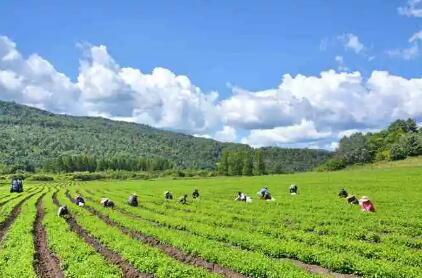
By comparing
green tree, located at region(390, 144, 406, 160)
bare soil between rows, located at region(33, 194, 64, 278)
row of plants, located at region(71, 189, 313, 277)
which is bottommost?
bare soil between rows, located at region(33, 194, 64, 278)

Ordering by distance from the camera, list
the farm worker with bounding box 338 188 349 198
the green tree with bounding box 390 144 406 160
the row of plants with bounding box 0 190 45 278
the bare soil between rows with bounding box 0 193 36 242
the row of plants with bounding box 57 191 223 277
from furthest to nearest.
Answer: the green tree with bounding box 390 144 406 160
the farm worker with bounding box 338 188 349 198
the bare soil between rows with bounding box 0 193 36 242
the row of plants with bounding box 0 190 45 278
the row of plants with bounding box 57 191 223 277

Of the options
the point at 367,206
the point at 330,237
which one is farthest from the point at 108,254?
the point at 367,206

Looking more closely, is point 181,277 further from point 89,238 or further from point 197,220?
point 197,220

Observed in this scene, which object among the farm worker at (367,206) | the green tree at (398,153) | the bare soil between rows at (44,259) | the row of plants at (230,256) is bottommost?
the bare soil between rows at (44,259)

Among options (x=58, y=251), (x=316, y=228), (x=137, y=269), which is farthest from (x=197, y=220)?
(x=137, y=269)

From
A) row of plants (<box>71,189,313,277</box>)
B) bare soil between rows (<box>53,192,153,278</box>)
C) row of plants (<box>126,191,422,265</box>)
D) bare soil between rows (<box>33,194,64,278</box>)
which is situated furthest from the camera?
row of plants (<box>126,191,422,265</box>)

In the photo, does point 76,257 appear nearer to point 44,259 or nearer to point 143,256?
point 44,259

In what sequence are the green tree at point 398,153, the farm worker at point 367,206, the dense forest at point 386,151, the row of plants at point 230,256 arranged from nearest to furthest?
the row of plants at point 230,256 → the farm worker at point 367,206 → the dense forest at point 386,151 → the green tree at point 398,153

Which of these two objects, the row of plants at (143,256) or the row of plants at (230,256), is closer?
the row of plants at (230,256)

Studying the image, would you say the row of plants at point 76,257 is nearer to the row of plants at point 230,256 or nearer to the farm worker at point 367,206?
Result: the row of plants at point 230,256

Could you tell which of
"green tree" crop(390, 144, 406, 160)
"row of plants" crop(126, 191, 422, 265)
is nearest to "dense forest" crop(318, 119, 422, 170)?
"green tree" crop(390, 144, 406, 160)

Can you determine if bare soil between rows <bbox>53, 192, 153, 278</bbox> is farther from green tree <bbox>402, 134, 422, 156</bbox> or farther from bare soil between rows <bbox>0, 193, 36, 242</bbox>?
green tree <bbox>402, 134, 422, 156</bbox>

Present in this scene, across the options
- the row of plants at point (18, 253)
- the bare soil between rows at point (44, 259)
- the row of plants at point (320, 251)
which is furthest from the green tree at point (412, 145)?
the bare soil between rows at point (44, 259)

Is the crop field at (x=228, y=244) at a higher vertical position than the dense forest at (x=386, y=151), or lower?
lower
